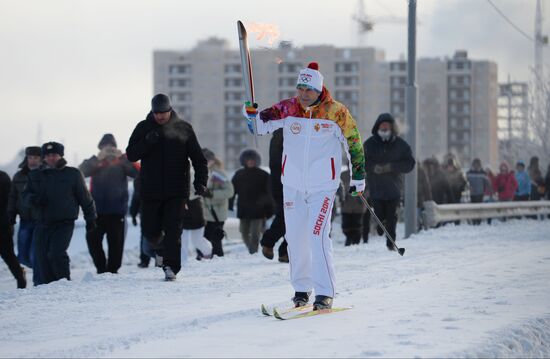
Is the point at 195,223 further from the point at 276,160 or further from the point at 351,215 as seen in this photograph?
the point at 351,215

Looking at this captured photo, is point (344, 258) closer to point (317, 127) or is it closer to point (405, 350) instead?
point (317, 127)

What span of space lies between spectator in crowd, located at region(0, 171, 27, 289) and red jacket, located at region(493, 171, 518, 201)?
1670 cm

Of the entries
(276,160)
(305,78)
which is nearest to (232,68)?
(276,160)

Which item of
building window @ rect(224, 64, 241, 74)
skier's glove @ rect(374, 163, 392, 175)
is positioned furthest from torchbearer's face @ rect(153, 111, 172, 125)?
building window @ rect(224, 64, 241, 74)

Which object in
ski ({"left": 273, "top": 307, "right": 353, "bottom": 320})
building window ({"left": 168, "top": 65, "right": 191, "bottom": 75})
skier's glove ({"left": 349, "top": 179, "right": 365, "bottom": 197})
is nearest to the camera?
ski ({"left": 273, "top": 307, "right": 353, "bottom": 320})

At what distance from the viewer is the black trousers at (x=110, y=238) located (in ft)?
42.9

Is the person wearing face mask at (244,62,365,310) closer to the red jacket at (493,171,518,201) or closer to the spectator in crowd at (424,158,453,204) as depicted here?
the spectator in crowd at (424,158,453,204)

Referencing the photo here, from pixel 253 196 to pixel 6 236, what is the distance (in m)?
4.16

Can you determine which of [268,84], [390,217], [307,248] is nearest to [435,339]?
[307,248]

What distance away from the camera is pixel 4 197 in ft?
42.1

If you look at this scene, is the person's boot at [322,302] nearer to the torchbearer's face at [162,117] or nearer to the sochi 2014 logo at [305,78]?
the sochi 2014 logo at [305,78]

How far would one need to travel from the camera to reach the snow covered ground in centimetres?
658

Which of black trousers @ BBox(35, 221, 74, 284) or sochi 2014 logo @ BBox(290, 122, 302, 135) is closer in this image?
sochi 2014 logo @ BBox(290, 122, 302, 135)

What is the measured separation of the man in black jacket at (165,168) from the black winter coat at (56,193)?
1.04m
